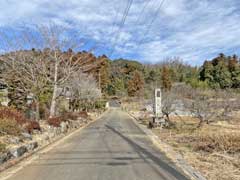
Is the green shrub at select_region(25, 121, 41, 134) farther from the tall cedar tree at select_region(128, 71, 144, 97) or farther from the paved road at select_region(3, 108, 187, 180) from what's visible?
the tall cedar tree at select_region(128, 71, 144, 97)

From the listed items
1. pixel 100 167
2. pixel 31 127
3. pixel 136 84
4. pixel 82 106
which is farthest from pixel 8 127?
pixel 136 84

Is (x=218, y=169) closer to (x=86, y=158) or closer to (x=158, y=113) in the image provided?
(x=86, y=158)

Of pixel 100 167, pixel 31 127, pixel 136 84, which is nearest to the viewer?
pixel 100 167

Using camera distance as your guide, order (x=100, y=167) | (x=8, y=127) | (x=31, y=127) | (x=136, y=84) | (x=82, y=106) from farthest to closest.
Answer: (x=136, y=84) → (x=82, y=106) → (x=31, y=127) → (x=8, y=127) → (x=100, y=167)

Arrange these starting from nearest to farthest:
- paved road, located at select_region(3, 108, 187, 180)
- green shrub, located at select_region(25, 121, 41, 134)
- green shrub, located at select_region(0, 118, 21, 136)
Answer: paved road, located at select_region(3, 108, 187, 180) < green shrub, located at select_region(0, 118, 21, 136) < green shrub, located at select_region(25, 121, 41, 134)

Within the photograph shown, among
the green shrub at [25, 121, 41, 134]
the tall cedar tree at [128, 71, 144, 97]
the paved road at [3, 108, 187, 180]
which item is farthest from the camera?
the tall cedar tree at [128, 71, 144, 97]

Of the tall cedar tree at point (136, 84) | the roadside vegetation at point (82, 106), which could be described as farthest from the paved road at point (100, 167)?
the tall cedar tree at point (136, 84)

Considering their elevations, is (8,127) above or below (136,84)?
below

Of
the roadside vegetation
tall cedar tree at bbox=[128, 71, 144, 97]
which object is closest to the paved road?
the roadside vegetation

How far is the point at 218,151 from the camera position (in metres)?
9.73

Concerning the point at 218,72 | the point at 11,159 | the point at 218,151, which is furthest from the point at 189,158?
the point at 218,72

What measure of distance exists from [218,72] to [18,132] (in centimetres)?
5938

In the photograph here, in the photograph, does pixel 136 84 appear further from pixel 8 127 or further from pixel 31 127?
pixel 8 127

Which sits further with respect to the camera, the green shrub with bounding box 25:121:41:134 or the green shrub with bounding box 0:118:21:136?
the green shrub with bounding box 25:121:41:134
